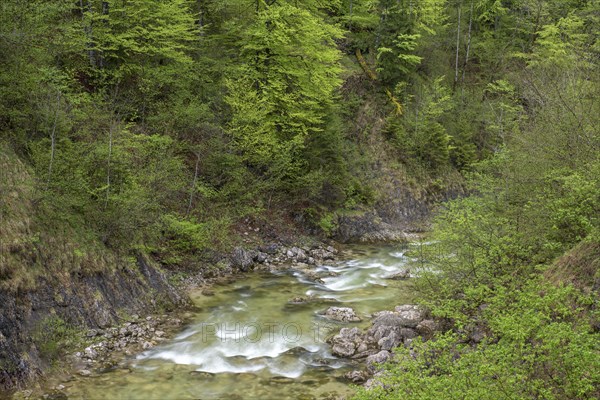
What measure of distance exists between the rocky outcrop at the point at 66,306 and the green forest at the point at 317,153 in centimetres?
39

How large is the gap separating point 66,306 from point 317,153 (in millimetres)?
13178

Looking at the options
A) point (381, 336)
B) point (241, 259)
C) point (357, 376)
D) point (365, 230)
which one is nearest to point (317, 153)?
point (365, 230)

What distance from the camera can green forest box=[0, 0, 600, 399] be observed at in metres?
7.73

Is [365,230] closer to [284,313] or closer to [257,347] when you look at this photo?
[284,313]

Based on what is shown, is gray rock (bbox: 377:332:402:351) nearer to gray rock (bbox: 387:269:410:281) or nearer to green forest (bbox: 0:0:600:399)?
green forest (bbox: 0:0:600:399)

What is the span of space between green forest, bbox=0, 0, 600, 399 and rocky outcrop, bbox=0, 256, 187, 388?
389mm

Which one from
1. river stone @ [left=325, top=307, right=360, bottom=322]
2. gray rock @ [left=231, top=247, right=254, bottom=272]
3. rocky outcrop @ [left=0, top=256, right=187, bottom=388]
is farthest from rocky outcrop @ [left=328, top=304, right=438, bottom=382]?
gray rock @ [left=231, top=247, right=254, bottom=272]

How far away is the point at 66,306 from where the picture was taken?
1011cm

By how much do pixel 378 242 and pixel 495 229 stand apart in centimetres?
1130

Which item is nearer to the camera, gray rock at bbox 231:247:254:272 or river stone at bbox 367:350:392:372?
river stone at bbox 367:350:392:372

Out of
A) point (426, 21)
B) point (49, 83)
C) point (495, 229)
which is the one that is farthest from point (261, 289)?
point (426, 21)

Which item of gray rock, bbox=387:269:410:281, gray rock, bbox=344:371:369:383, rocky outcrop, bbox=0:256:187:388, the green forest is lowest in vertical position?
gray rock, bbox=344:371:369:383

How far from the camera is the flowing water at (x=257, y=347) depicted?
9.10 m

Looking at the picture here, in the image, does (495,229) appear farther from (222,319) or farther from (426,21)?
(426,21)
